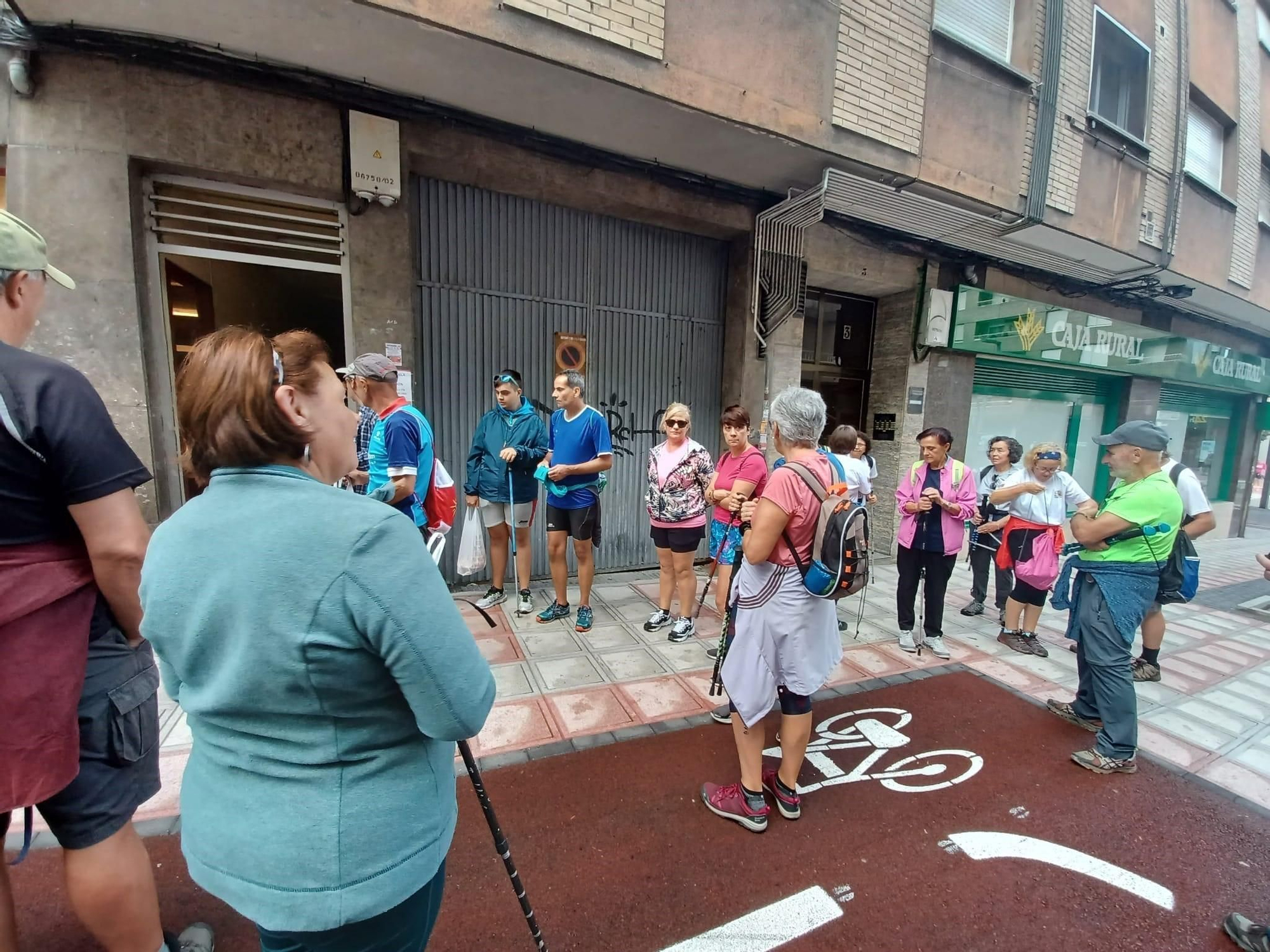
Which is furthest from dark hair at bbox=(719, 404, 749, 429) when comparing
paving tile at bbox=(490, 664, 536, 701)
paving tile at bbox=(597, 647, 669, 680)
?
paving tile at bbox=(490, 664, 536, 701)

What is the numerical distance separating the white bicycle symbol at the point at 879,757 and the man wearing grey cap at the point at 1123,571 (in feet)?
2.45

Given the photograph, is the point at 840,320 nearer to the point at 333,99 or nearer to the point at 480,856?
the point at 333,99

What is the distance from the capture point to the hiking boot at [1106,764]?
9.84 feet

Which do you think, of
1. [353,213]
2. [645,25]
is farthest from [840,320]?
[353,213]

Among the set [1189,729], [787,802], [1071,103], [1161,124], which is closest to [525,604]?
[787,802]

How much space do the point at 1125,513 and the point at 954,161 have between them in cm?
458

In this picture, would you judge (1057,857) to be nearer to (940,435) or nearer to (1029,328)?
(940,435)

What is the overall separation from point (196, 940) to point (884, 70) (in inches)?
298

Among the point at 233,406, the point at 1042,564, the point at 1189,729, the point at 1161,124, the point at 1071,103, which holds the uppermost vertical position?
the point at 1161,124

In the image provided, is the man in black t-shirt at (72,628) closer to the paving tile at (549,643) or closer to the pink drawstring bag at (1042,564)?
the paving tile at (549,643)

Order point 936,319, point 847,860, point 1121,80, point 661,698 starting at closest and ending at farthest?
point 847,860 < point 661,698 < point 936,319 < point 1121,80

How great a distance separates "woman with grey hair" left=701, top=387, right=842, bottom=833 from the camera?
2.36 meters

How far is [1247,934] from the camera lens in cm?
197

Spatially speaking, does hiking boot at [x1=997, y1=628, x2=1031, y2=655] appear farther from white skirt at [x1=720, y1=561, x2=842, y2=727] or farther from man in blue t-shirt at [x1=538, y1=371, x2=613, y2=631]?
man in blue t-shirt at [x1=538, y1=371, x2=613, y2=631]
